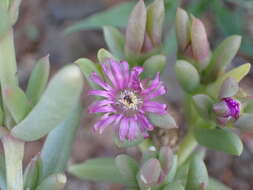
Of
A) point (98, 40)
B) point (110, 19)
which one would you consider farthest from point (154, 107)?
point (98, 40)

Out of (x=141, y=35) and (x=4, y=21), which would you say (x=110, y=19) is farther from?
(x=4, y=21)

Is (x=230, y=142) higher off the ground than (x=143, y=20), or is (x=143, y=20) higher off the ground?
(x=143, y=20)

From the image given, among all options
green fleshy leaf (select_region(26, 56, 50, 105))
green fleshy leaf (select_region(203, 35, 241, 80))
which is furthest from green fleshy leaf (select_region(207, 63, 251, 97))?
green fleshy leaf (select_region(26, 56, 50, 105))

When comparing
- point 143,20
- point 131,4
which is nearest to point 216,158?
point 131,4

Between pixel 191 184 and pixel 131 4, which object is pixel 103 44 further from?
pixel 191 184

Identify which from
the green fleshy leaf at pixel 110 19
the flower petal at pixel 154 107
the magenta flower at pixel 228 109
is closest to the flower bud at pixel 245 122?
the magenta flower at pixel 228 109

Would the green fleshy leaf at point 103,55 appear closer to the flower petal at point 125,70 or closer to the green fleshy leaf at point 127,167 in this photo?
the flower petal at point 125,70

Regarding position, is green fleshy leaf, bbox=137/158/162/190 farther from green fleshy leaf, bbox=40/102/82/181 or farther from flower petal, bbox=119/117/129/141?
green fleshy leaf, bbox=40/102/82/181
